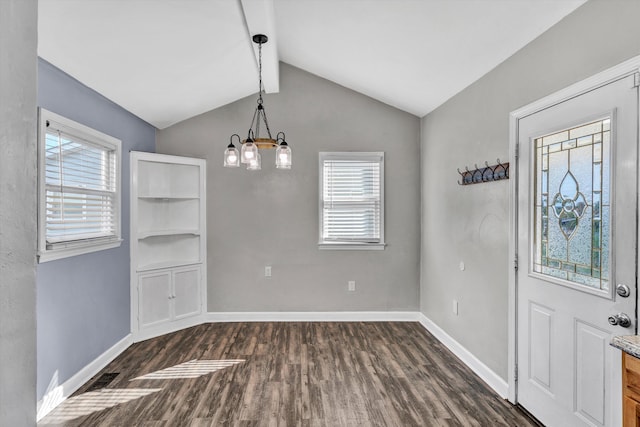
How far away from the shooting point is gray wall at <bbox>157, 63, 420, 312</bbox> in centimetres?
459

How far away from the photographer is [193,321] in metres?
4.44

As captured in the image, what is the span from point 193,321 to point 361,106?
11.1 feet

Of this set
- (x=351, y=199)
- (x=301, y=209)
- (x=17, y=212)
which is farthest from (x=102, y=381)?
(x=351, y=199)

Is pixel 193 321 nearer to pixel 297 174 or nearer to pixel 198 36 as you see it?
pixel 297 174

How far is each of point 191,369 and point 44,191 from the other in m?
1.87

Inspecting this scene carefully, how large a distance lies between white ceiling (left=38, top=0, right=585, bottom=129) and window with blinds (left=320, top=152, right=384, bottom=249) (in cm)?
95

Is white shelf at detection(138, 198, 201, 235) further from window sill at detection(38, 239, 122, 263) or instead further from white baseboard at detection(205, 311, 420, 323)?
white baseboard at detection(205, 311, 420, 323)

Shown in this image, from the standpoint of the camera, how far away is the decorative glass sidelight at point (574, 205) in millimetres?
1943

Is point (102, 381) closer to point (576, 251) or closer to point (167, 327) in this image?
point (167, 327)

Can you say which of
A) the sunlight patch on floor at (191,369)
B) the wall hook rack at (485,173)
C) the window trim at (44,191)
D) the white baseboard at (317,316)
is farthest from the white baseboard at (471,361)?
the window trim at (44,191)

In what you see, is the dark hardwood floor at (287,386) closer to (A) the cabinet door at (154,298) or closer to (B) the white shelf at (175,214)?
(A) the cabinet door at (154,298)

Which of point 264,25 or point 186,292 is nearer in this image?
point 264,25

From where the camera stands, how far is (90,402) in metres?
2.71

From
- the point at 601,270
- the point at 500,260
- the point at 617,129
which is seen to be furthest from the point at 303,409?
the point at 617,129
